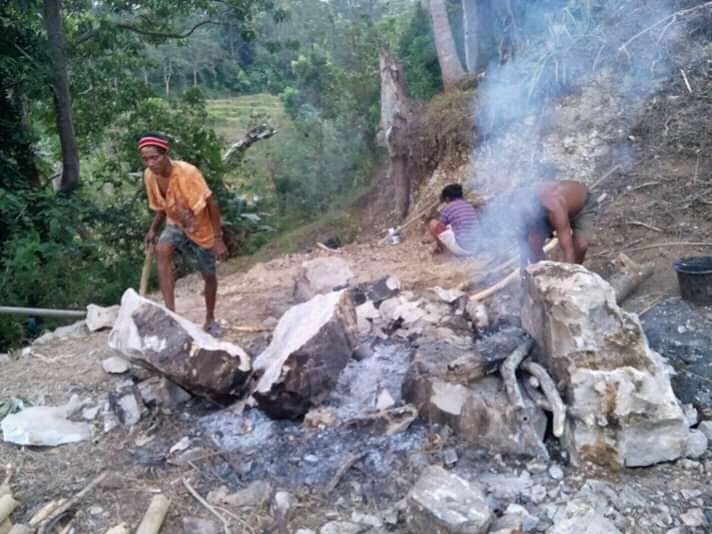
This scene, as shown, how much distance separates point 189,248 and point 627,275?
3.50 m

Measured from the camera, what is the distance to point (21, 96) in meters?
7.97

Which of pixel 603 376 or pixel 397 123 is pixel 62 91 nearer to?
pixel 397 123

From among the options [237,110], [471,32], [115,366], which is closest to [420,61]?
[471,32]

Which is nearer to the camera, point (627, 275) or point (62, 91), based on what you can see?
point (627, 275)

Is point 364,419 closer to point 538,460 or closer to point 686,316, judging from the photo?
point 538,460

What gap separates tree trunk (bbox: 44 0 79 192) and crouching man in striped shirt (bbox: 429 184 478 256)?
484 cm

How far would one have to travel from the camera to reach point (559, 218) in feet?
14.2

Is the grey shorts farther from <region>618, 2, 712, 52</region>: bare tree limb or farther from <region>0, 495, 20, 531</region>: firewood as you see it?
<region>618, 2, 712, 52</region>: bare tree limb

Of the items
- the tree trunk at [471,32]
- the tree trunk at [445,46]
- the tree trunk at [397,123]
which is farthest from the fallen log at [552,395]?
the tree trunk at [471,32]

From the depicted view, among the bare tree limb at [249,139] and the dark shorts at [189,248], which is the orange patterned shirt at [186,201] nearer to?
the dark shorts at [189,248]

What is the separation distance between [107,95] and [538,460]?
8.80 metres

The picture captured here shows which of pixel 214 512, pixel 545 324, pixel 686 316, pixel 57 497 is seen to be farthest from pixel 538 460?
pixel 57 497

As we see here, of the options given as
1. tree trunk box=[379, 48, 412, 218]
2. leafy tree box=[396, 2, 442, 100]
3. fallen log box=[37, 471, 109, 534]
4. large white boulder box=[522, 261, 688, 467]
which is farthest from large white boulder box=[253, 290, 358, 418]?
leafy tree box=[396, 2, 442, 100]

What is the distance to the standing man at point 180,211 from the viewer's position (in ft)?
14.7
